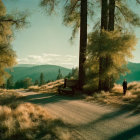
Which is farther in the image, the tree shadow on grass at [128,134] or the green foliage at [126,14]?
the green foliage at [126,14]

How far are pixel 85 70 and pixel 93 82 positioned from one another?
1.75 m

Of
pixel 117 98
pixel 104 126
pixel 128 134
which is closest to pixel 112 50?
pixel 117 98

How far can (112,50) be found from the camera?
12828mm

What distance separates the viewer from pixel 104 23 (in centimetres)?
1528

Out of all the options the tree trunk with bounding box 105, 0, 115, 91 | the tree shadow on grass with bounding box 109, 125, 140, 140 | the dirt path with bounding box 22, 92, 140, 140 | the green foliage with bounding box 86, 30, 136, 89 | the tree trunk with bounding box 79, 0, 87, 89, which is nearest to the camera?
the tree shadow on grass with bounding box 109, 125, 140, 140

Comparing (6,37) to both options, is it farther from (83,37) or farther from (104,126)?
(104,126)

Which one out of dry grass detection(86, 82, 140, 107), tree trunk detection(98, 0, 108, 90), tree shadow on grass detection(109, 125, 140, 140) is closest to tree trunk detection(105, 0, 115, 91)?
tree trunk detection(98, 0, 108, 90)

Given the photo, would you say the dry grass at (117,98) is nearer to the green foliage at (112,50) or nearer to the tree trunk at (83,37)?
the green foliage at (112,50)

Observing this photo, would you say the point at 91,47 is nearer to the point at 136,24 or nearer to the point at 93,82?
the point at 93,82

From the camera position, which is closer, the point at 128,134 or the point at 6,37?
the point at 128,134

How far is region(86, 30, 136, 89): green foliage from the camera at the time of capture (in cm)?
1284

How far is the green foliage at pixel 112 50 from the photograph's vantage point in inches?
506

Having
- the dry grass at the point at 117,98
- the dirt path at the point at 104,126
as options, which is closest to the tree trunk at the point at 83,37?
the dry grass at the point at 117,98

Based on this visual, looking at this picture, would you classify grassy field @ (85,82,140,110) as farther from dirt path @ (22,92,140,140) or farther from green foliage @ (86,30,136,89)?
dirt path @ (22,92,140,140)
